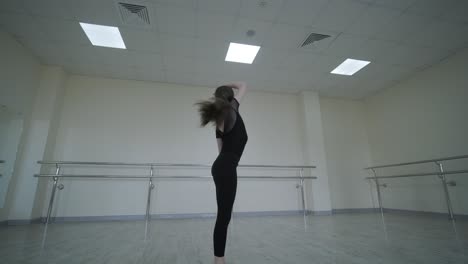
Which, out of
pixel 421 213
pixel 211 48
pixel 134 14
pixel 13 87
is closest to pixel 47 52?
pixel 13 87

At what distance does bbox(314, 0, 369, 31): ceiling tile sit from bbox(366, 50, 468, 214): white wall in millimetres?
2181

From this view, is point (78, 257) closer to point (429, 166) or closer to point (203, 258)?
point (203, 258)

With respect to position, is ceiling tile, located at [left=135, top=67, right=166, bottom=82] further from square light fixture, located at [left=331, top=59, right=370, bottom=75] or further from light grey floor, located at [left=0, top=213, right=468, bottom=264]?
square light fixture, located at [left=331, top=59, right=370, bottom=75]

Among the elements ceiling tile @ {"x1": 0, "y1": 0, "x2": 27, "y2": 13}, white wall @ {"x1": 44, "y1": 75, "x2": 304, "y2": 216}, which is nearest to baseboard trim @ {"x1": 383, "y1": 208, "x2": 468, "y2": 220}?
white wall @ {"x1": 44, "y1": 75, "x2": 304, "y2": 216}

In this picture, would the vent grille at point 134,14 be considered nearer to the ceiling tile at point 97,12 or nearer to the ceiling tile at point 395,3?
the ceiling tile at point 97,12

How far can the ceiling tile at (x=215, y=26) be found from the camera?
9.04 ft

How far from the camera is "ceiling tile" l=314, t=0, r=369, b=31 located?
2.55 metres

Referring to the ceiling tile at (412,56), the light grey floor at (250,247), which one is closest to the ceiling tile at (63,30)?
the light grey floor at (250,247)

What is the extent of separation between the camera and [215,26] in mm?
2908

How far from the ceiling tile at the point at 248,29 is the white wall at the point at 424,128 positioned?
10.5ft

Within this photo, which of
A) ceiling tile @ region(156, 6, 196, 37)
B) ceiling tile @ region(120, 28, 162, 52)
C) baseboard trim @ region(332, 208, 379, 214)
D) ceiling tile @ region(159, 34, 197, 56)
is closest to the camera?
ceiling tile @ region(156, 6, 196, 37)

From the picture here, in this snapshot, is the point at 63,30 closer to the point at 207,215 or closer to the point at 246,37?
the point at 246,37

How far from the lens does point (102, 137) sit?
12.7ft

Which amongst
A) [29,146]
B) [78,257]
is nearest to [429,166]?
[78,257]
